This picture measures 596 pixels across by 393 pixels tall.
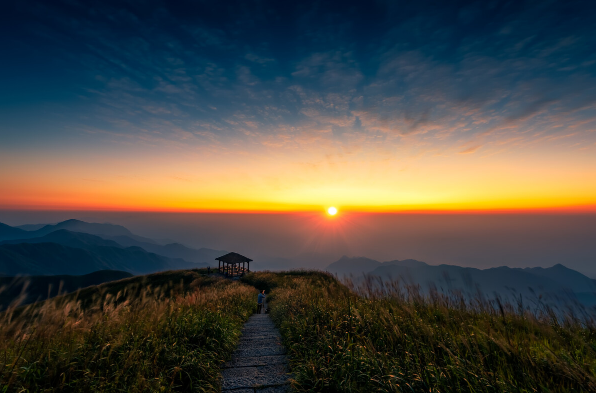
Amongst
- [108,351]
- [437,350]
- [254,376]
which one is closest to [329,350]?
[254,376]

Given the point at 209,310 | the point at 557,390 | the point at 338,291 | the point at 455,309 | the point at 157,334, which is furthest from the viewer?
the point at 338,291

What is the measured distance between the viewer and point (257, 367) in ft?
16.3

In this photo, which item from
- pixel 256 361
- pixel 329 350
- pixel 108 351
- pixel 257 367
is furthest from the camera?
pixel 256 361

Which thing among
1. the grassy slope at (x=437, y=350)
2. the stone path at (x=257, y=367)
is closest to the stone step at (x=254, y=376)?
the stone path at (x=257, y=367)

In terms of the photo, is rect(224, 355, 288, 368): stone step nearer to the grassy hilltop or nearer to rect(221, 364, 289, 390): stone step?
rect(221, 364, 289, 390): stone step

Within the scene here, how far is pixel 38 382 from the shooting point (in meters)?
3.35

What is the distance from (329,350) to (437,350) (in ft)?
5.77

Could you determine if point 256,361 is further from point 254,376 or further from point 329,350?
point 329,350

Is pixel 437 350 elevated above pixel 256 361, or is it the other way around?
pixel 437 350

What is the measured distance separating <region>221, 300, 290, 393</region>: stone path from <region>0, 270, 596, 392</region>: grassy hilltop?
0.76 feet

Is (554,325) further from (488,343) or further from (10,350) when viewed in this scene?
(10,350)

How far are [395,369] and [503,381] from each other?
1.20 m

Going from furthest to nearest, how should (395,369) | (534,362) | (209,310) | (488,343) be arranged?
(209,310) < (488,343) < (395,369) < (534,362)

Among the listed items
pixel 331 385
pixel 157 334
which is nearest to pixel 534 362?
pixel 331 385
